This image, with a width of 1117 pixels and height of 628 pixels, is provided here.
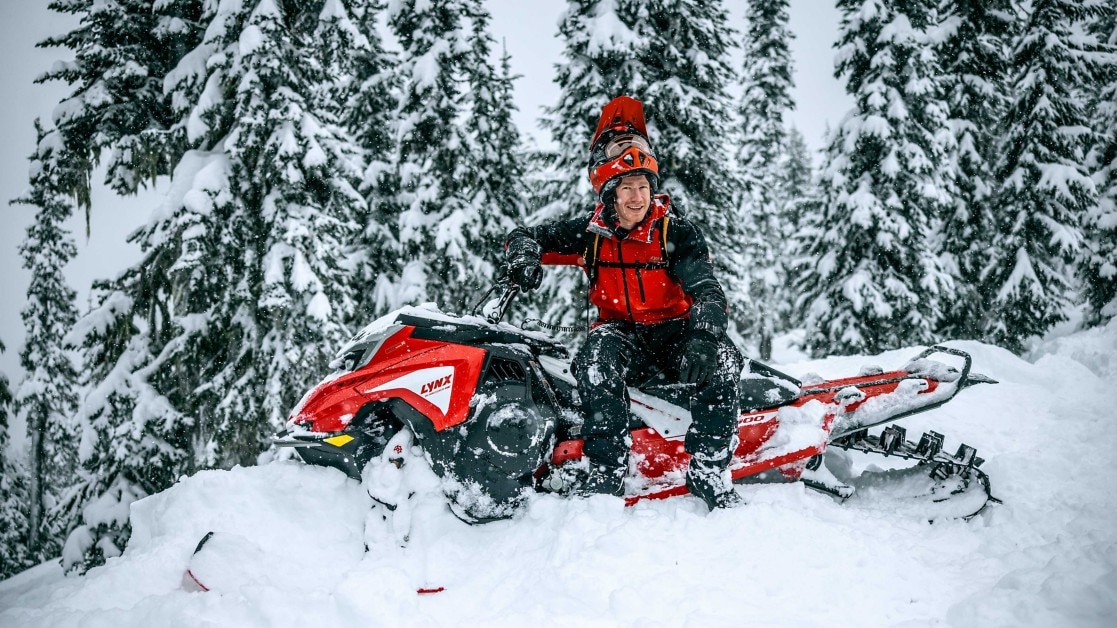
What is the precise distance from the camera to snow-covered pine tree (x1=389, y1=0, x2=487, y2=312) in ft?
40.0

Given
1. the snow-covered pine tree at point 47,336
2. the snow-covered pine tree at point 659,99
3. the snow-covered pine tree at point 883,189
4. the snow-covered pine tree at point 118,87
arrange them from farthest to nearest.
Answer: the snow-covered pine tree at point 47,336, the snow-covered pine tree at point 883,189, the snow-covered pine tree at point 659,99, the snow-covered pine tree at point 118,87

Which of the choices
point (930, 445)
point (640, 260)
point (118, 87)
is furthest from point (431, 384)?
point (118, 87)

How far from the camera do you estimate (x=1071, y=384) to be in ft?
17.0

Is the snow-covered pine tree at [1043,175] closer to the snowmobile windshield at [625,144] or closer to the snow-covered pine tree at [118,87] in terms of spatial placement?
the snowmobile windshield at [625,144]

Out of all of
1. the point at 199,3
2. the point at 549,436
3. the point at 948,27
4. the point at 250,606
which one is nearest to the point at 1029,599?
the point at 549,436

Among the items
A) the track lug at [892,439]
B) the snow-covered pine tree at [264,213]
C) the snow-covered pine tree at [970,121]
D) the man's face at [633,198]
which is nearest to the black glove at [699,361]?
the man's face at [633,198]

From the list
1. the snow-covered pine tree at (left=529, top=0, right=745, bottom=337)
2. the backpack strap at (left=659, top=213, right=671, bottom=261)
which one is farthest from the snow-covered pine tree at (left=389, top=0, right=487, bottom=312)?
the backpack strap at (left=659, top=213, right=671, bottom=261)

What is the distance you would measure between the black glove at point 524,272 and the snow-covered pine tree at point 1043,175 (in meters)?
15.3

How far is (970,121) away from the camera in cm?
1477

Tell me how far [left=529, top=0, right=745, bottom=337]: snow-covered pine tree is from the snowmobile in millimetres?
7467

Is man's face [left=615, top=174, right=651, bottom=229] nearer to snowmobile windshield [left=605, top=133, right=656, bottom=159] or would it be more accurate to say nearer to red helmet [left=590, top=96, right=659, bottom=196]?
red helmet [left=590, top=96, right=659, bottom=196]

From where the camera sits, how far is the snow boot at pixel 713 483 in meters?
2.81

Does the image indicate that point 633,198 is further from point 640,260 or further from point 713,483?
point 713,483

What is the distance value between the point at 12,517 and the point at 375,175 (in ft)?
68.5
